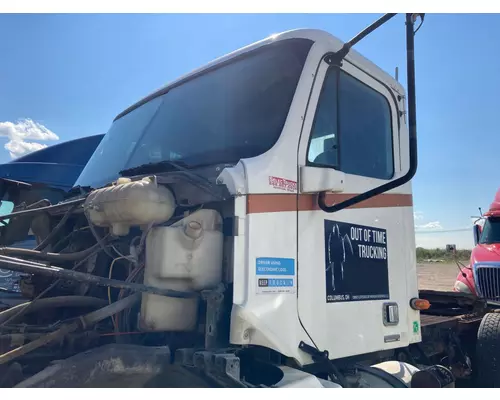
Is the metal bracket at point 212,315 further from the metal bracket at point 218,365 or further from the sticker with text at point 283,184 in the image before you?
the sticker with text at point 283,184

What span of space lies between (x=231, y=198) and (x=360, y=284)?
41.4 inches

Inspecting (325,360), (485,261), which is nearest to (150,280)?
(325,360)

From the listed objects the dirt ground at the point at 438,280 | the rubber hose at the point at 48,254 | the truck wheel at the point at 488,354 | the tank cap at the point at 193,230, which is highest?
the dirt ground at the point at 438,280

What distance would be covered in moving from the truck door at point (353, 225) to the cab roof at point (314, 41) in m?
0.07

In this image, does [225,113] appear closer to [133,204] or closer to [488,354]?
[133,204]

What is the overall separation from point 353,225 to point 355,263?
0.75ft

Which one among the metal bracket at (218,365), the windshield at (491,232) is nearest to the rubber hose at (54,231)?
the metal bracket at (218,365)

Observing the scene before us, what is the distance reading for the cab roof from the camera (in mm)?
2846

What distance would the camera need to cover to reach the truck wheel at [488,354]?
13.1 ft

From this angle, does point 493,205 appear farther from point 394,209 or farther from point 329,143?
point 329,143

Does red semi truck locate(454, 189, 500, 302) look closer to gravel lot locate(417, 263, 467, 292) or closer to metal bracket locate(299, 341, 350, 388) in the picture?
gravel lot locate(417, 263, 467, 292)

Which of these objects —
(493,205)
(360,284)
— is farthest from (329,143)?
(493,205)

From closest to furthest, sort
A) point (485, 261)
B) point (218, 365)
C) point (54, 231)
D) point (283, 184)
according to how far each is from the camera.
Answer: point (218, 365) → point (283, 184) → point (54, 231) → point (485, 261)

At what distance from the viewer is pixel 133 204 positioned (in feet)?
7.64
